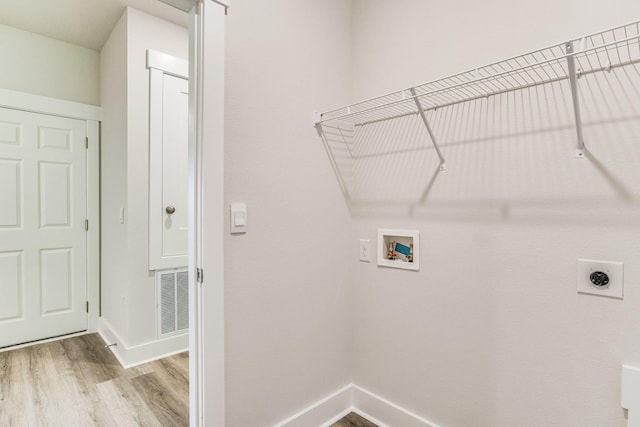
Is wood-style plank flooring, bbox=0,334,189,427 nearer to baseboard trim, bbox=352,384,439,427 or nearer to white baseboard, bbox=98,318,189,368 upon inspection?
white baseboard, bbox=98,318,189,368

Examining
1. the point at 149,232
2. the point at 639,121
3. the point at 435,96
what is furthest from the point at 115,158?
the point at 639,121

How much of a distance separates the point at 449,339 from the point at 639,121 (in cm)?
108

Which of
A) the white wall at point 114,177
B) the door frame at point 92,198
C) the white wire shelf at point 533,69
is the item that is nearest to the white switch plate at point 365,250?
the white wire shelf at point 533,69

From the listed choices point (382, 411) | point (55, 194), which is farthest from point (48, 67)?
point (382, 411)

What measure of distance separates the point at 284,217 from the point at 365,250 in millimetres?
543

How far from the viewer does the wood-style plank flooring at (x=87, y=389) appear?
1872mm

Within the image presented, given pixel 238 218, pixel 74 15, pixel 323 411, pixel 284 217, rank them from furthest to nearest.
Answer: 1. pixel 74 15
2. pixel 323 411
3. pixel 284 217
4. pixel 238 218

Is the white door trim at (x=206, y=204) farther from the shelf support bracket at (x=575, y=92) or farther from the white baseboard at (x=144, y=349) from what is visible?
the white baseboard at (x=144, y=349)

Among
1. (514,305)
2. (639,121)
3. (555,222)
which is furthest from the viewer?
(514,305)

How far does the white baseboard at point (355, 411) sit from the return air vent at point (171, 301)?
1.51 metres

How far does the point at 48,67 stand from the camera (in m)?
2.88

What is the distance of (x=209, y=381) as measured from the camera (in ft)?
4.19

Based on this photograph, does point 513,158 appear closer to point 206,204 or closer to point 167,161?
point 206,204

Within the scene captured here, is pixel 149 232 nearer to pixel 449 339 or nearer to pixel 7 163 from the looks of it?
pixel 7 163
